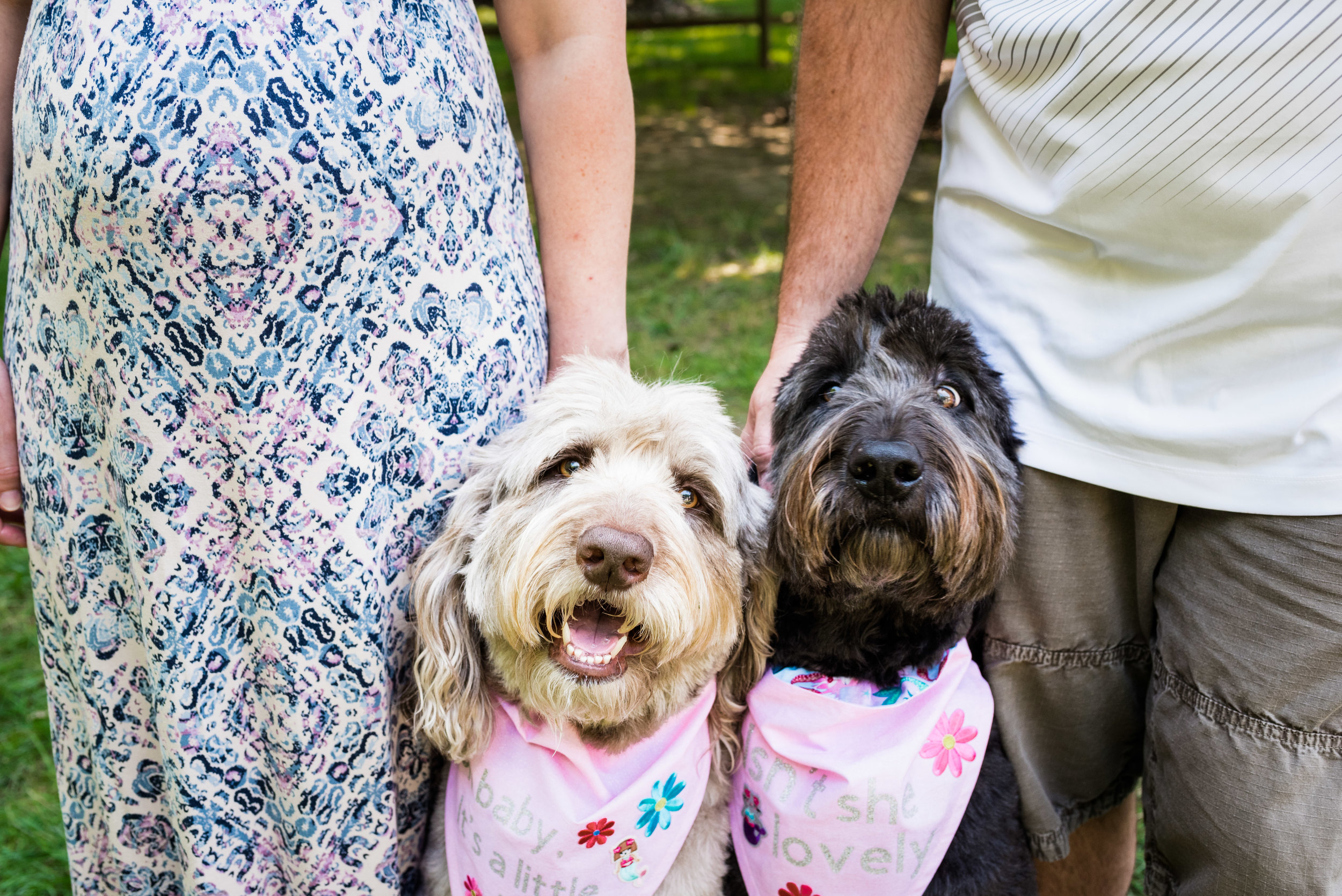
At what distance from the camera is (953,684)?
81.0 inches

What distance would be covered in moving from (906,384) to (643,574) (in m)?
0.73

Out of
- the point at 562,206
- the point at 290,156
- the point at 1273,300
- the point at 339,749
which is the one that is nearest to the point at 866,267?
the point at 562,206

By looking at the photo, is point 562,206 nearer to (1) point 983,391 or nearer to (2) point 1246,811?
(1) point 983,391

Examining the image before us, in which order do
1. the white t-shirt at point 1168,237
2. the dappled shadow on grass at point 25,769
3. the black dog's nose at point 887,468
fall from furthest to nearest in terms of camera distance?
the dappled shadow on grass at point 25,769 < the black dog's nose at point 887,468 < the white t-shirt at point 1168,237

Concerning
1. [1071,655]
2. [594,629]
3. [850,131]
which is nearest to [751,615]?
[594,629]

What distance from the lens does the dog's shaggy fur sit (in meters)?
1.85

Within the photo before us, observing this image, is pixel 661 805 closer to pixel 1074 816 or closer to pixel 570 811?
pixel 570 811

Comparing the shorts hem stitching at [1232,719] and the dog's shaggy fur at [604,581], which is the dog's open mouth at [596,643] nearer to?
the dog's shaggy fur at [604,581]

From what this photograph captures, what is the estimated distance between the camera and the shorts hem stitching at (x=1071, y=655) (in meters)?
2.14

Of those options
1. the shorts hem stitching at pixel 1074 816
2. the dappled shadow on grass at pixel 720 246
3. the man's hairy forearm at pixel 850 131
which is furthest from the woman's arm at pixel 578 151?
the dappled shadow on grass at pixel 720 246

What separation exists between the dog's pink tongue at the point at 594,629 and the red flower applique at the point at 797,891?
67 centimetres

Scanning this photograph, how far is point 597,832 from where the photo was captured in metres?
2.00

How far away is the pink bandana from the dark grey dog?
0.38m

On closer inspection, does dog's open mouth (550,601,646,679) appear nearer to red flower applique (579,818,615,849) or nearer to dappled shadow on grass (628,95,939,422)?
red flower applique (579,818,615,849)
